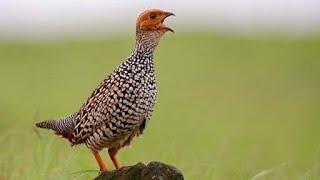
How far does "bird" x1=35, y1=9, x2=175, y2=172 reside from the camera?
8.80m

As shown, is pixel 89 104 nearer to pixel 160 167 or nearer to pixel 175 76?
pixel 160 167

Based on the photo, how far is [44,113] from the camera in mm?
22797

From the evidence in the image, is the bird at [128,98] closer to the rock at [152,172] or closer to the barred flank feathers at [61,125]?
the barred flank feathers at [61,125]

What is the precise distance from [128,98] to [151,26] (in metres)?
0.58

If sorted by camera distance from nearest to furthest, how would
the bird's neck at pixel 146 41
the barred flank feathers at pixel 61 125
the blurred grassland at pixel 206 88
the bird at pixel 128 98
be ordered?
1. the bird at pixel 128 98
2. the bird's neck at pixel 146 41
3. the barred flank feathers at pixel 61 125
4. the blurred grassland at pixel 206 88

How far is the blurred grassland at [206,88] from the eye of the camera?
20.8m

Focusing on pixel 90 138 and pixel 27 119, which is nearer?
pixel 90 138

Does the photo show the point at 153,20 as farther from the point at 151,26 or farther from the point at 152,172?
the point at 152,172

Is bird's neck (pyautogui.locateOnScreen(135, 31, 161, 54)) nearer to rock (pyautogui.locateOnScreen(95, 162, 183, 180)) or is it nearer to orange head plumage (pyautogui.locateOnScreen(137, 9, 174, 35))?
orange head plumage (pyautogui.locateOnScreen(137, 9, 174, 35))

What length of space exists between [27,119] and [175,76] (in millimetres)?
8905

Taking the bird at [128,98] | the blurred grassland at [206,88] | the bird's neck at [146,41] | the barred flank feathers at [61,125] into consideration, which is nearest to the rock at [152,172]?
the bird at [128,98]

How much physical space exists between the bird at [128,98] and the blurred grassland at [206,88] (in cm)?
573

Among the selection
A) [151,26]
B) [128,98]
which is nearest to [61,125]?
[128,98]

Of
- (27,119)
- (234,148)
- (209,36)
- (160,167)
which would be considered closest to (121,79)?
(160,167)
